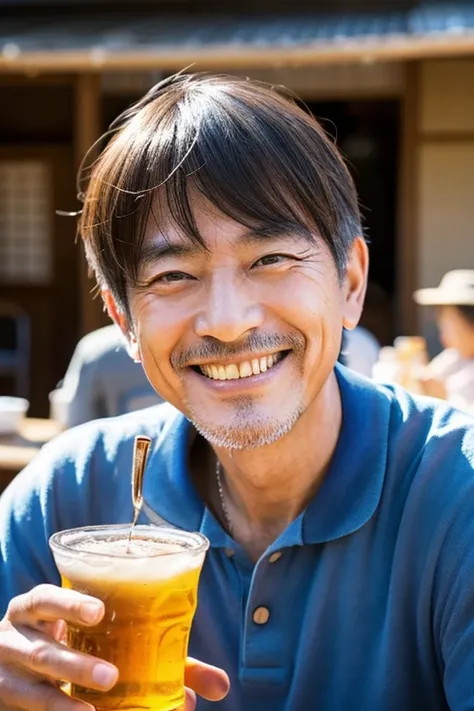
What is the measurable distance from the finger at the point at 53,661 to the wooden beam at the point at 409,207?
6.69 meters

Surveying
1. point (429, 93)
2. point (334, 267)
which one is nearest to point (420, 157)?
point (429, 93)

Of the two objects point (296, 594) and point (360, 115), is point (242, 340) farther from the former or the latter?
point (360, 115)

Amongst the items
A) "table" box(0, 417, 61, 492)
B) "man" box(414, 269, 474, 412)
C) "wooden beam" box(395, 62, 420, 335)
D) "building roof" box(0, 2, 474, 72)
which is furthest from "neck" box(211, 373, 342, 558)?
"wooden beam" box(395, 62, 420, 335)

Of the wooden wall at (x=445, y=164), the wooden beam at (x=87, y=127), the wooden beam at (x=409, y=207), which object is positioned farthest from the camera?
the wooden wall at (x=445, y=164)

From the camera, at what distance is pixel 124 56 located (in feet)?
22.7

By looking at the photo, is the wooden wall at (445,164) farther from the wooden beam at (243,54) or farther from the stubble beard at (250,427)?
the stubble beard at (250,427)

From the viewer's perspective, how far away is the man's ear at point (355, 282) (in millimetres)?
1800

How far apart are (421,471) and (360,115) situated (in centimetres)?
925

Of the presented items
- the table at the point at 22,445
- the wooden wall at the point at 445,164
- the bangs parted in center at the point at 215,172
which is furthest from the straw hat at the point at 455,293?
the bangs parted in center at the point at 215,172

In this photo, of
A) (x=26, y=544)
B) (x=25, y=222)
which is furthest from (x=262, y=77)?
(x=26, y=544)

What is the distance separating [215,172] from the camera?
1.60m

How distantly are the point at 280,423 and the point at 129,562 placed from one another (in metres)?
0.39

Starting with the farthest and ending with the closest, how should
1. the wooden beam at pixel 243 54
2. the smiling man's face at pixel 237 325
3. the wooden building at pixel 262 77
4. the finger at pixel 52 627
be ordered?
the wooden building at pixel 262 77 → the wooden beam at pixel 243 54 → the smiling man's face at pixel 237 325 → the finger at pixel 52 627

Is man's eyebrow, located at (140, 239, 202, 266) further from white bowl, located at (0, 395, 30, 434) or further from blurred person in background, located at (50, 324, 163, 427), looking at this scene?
white bowl, located at (0, 395, 30, 434)
